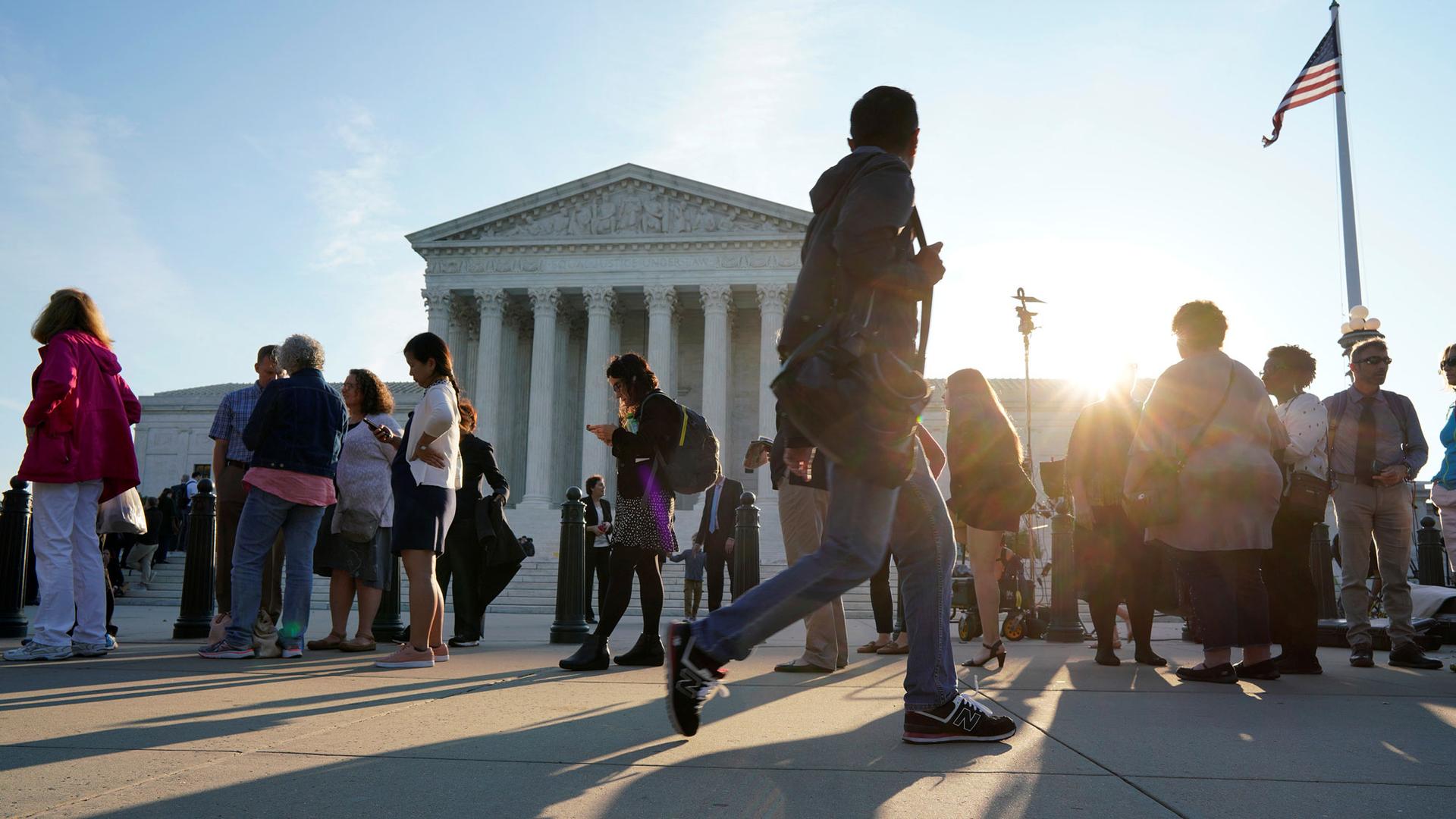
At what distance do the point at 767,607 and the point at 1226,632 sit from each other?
352cm

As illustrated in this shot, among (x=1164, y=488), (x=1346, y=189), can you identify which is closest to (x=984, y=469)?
(x=1164, y=488)

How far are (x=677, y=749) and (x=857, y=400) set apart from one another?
49.7 inches

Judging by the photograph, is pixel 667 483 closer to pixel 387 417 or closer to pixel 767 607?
pixel 387 417

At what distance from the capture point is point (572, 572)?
902cm

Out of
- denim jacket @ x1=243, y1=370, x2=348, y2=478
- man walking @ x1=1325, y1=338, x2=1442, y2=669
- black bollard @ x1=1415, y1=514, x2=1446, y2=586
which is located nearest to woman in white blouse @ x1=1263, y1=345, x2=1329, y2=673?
man walking @ x1=1325, y1=338, x2=1442, y2=669

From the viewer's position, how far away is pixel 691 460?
19.5ft

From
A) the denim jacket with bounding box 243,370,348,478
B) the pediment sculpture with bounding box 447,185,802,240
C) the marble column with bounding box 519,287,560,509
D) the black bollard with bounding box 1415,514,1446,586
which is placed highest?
the pediment sculpture with bounding box 447,185,802,240

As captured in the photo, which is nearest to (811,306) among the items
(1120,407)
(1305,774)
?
(1305,774)

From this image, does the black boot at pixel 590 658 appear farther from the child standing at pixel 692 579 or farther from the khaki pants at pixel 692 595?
the khaki pants at pixel 692 595

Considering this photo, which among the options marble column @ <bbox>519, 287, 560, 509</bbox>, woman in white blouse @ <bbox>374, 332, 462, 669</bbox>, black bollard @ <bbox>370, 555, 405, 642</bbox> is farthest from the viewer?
marble column @ <bbox>519, 287, 560, 509</bbox>

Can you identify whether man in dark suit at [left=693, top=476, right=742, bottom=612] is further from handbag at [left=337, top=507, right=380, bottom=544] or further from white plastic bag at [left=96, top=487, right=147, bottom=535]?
white plastic bag at [left=96, top=487, right=147, bottom=535]

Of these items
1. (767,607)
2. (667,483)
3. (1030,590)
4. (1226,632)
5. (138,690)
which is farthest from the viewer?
(1030,590)

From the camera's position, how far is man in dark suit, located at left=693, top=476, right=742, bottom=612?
1306 cm

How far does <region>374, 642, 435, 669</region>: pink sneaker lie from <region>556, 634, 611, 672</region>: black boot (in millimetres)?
817
